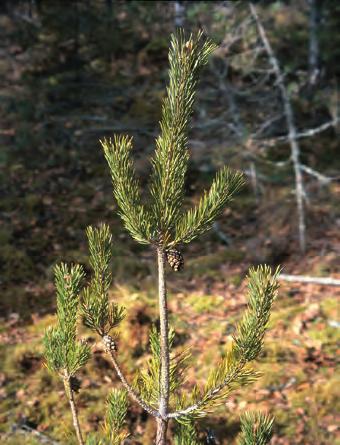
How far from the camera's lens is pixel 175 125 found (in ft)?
5.34

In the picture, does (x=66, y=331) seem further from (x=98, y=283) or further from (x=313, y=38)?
(x=313, y=38)

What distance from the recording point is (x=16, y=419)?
16.3ft

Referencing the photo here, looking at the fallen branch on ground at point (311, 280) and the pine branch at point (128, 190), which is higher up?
the pine branch at point (128, 190)

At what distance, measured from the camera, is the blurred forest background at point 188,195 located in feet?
17.2

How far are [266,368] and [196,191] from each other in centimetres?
612

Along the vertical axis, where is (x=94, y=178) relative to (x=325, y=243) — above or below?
above

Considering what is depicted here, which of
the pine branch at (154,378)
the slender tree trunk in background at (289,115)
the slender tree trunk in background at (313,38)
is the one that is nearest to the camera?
the pine branch at (154,378)

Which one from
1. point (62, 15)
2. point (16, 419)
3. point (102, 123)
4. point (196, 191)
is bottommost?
point (16, 419)

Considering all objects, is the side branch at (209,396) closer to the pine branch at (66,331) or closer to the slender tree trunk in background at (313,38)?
the pine branch at (66,331)

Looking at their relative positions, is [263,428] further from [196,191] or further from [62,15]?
[62,15]

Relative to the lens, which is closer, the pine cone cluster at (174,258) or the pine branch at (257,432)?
the pine cone cluster at (174,258)

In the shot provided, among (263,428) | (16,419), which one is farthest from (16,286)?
(263,428)

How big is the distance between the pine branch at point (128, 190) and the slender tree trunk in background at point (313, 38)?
11.9 metres

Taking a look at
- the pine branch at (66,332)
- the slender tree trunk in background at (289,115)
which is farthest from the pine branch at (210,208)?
the slender tree trunk in background at (289,115)
